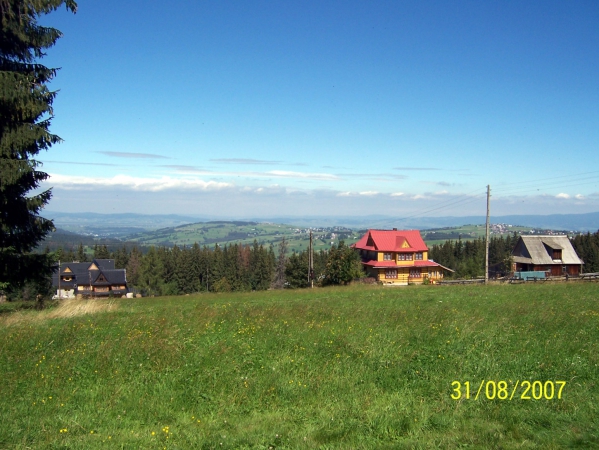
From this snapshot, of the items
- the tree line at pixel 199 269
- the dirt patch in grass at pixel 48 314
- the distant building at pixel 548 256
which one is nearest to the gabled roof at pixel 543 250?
the distant building at pixel 548 256

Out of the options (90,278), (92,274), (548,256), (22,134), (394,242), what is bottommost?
(90,278)

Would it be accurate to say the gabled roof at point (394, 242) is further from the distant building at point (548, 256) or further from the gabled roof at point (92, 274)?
the gabled roof at point (92, 274)

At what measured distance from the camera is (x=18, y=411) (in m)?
6.78

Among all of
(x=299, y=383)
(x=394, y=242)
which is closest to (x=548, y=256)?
(x=394, y=242)

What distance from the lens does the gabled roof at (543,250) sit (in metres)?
55.6

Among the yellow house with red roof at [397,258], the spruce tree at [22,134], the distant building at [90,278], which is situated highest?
the spruce tree at [22,134]

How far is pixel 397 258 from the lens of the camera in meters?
58.8

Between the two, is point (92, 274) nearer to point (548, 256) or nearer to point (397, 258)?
point (397, 258)

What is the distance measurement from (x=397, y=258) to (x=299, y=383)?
5278 cm

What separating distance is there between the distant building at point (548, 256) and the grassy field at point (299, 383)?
49.6 meters

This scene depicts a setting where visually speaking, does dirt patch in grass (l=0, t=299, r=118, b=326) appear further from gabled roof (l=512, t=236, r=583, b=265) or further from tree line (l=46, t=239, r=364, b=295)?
A: tree line (l=46, t=239, r=364, b=295)

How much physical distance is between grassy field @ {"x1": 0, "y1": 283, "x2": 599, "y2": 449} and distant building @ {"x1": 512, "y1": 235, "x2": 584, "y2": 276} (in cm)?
4957

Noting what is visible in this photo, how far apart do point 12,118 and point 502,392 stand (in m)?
14.5

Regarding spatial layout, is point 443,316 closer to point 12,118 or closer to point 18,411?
point 18,411
